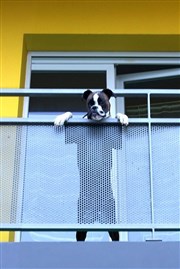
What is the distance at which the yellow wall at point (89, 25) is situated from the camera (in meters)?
5.62

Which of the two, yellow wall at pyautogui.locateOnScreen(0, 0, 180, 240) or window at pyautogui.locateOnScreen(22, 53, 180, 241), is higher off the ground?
yellow wall at pyautogui.locateOnScreen(0, 0, 180, 240)

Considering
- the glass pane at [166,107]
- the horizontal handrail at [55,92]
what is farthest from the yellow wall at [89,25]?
the horizontal handrail at [55,92]

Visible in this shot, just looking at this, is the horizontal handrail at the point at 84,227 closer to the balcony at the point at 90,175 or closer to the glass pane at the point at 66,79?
the balcony at the point at 90,175

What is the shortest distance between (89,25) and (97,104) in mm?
1970

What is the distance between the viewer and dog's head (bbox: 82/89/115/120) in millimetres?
3785

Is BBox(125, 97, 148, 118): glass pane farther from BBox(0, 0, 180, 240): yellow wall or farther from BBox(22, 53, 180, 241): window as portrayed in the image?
BBox(0, 0, 180, 240): yellow wall

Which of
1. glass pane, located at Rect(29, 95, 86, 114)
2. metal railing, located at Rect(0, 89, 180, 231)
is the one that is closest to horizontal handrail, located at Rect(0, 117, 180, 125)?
metal railing, located at Rect(0, 89, 180, 231)

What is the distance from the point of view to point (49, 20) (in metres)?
5.68

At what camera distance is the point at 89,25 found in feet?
18.5

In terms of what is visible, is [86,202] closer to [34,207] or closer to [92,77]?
[34,207]

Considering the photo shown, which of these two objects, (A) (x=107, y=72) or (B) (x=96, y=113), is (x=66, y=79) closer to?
(A) (x=107, y=72)

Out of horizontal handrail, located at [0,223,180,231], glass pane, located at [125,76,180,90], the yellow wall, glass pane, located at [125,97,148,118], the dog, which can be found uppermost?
the yellow wall

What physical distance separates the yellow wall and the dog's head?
5.68 feet

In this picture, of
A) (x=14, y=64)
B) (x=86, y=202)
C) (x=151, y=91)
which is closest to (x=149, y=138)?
(x=151, y=91)
